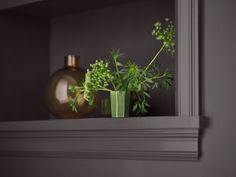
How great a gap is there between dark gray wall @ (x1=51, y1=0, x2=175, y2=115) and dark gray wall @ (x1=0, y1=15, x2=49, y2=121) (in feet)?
0.20

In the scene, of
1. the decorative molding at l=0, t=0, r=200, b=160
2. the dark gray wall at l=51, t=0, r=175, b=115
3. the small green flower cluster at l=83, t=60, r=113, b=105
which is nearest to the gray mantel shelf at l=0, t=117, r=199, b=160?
the decorative molding at l=0, t=0, r=200, b=160

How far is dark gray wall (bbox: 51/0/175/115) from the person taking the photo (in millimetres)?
1911

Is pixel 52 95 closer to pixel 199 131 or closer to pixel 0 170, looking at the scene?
pixel 0 170

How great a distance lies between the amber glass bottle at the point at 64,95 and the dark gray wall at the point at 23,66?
8.3 inches

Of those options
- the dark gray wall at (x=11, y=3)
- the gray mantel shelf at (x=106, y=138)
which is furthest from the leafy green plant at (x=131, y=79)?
the dark gray wall at (x=11, y=3)

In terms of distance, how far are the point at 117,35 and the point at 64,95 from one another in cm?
32

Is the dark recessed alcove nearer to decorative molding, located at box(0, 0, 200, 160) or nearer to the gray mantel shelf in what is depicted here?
the gray mantel shelf

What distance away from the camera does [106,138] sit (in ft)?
5.33

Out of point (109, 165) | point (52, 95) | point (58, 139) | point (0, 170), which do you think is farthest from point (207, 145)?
point (0, 170)

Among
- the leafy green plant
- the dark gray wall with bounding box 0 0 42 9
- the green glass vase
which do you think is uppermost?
the dark gray wall with bounding box 0 0 42 9

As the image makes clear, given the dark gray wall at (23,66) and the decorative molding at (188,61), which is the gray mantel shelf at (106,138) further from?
the dark gray wall at (23,66)

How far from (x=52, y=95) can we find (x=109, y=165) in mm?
370

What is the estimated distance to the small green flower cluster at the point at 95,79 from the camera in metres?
1.71

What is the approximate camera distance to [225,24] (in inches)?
56.6
